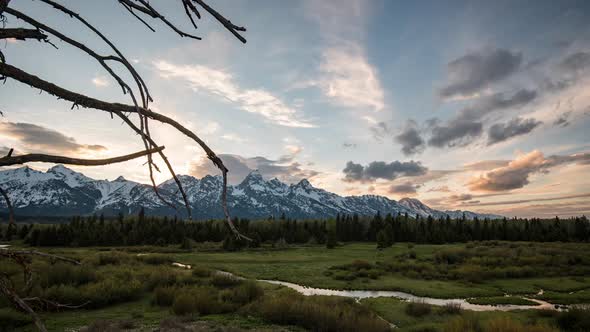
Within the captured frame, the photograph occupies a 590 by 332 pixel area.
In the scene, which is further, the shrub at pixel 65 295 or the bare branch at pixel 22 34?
the shrub at pixel 65 295

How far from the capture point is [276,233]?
4235 inches

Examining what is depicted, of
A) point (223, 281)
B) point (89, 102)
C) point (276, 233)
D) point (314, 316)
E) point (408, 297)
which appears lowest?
point (408, 297)

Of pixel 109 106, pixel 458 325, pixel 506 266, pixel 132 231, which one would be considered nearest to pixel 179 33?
pixel 109 106

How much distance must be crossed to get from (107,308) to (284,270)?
26.2 metres

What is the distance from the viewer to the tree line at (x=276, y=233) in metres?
81.9

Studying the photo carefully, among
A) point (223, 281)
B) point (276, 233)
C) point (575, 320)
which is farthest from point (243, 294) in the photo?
point (276, 233)

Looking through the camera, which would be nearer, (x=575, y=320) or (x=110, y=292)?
(x=575, y=320)

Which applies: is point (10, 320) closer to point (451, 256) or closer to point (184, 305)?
point (184, 305)

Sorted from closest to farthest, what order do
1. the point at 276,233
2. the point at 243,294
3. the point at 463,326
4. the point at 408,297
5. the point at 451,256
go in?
the point at 463,326
the point at 243,294
the point at 408,297
the point at 451,256
the point at 276,233

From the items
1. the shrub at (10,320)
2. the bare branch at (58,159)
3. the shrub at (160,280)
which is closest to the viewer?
the bare branch at (58,159)

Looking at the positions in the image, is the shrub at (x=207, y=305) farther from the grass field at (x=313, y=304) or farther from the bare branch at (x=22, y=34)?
the bare branch at (x=22, y=34)

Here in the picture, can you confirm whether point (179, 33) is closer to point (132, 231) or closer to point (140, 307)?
point (140, 307)

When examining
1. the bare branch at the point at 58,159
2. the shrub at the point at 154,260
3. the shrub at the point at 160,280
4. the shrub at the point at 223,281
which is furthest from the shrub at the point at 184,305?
the shrub at the point at 154,260

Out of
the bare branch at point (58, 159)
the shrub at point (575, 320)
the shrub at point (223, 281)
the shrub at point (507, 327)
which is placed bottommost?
the shrub at point (223, 281)
